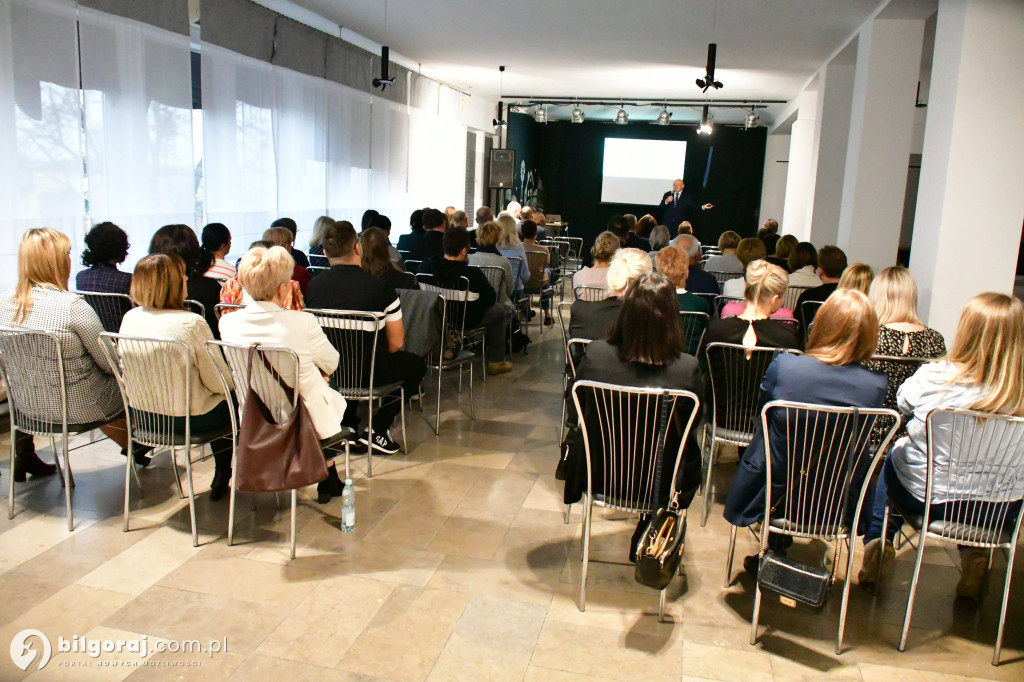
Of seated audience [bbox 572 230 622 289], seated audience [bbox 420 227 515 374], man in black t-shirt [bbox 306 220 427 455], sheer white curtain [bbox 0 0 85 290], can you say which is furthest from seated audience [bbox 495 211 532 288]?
sheer white curtain [bbox 0 0 85 290]

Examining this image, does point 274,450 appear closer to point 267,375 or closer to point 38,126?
point 267,375

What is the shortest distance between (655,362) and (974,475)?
1076mm

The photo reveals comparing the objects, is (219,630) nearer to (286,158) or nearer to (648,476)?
(648,476)

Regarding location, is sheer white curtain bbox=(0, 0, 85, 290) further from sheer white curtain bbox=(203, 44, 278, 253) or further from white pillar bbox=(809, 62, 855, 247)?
white pillar bbox=(809, 62, 855, 247)

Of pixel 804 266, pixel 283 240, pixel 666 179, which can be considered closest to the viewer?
pixel 283 240

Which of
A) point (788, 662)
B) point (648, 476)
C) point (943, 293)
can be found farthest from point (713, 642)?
point (943, 293)

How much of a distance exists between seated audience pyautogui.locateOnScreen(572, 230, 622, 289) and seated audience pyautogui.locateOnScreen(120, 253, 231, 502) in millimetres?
2785

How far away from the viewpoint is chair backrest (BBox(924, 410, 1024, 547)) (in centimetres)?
233

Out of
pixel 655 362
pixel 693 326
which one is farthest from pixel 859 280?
pixel 655 362

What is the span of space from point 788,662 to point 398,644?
1271 mm

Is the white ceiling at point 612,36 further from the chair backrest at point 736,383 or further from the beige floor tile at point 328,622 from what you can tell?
the beige floor tile at point 328,622

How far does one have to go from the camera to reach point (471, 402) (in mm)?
4969

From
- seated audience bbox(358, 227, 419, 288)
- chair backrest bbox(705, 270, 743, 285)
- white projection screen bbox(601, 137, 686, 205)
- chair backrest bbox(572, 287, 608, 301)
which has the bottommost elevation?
chair backrest bbox(572, 287, 608, 301)

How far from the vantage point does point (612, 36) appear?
769 cm
